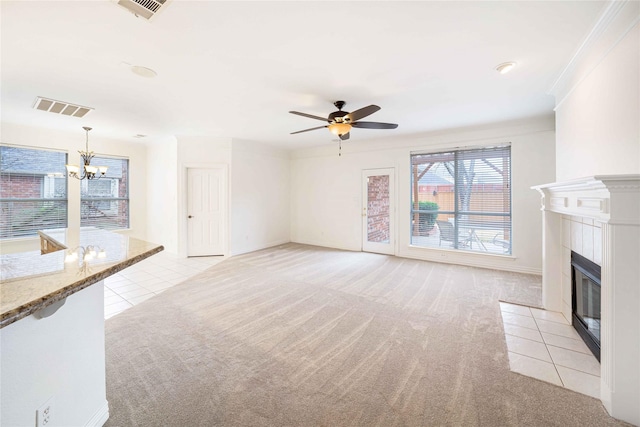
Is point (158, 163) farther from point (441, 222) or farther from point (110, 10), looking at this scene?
point (441, 222)

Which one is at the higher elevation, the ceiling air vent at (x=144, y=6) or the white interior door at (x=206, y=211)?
the ceiling air vent at (x=144, y=6)

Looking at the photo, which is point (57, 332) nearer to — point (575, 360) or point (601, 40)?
point (575, 360)

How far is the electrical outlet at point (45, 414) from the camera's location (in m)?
1.10

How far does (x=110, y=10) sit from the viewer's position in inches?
73.4

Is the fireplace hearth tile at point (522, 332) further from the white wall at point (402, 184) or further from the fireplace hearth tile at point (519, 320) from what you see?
the white wall at point (402, 184)

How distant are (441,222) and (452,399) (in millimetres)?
4122

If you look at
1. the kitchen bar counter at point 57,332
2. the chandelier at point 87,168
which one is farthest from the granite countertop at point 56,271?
the chandelier at point 87,168

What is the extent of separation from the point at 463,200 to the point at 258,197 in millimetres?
4575

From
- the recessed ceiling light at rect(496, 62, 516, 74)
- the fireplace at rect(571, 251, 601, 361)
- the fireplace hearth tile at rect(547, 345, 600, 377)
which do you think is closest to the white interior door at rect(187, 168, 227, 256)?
the recessed ceiling light at rect(496, 62, 516, 74)

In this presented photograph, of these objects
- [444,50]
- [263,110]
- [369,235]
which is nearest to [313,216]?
[369,235]

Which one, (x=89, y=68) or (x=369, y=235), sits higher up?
(x=89, y=68)

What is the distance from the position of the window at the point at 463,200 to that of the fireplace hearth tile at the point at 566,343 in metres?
2.55

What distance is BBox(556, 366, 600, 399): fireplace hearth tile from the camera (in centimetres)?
182

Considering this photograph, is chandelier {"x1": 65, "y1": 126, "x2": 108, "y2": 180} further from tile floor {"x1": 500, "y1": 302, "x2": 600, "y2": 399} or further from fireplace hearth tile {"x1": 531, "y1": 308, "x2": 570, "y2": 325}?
fireplace hearth tile {"x1": 531, "y1": 308, "x2": 570, "y2": 325}
